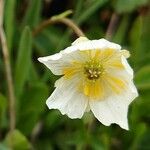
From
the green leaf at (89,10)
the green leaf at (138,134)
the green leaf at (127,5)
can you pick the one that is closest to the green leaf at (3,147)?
the green leaf at (138,134)

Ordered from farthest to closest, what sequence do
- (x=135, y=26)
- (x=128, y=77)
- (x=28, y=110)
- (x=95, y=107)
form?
1. (x=135, y=26)
2. (x=28, y=110)
3. (x=95, y=107)
4. (x=128, y=77)

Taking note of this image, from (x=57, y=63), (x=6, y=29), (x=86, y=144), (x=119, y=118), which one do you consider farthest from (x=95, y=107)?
(x=6, y=29)

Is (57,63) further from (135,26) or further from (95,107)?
(135,26)

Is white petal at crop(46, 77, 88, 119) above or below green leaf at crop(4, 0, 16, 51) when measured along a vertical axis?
below

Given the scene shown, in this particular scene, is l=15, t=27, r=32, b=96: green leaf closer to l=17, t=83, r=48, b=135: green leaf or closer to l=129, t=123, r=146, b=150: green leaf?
l=17, t=83, r=48, b=135: green leaf

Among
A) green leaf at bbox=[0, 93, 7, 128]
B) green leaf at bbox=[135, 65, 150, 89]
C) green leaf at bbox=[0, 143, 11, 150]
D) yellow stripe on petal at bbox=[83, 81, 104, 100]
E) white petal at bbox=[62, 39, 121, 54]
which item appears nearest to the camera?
white petal at bbox=[62, 39, 121, 54]

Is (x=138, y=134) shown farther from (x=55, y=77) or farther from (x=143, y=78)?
(x=55, y=77)

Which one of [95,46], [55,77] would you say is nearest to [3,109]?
[55,77]

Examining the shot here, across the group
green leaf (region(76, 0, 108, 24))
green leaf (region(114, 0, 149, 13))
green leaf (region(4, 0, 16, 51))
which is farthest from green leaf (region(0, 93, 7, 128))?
green leaf (region(114, 0, 149, 13))

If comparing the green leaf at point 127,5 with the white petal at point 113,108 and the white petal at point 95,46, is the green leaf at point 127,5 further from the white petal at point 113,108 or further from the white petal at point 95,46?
the white petal at point 95,46
